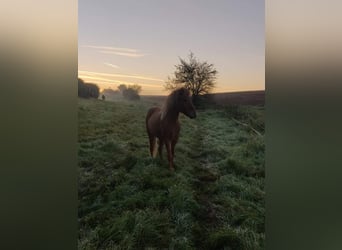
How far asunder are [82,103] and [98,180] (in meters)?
0.49

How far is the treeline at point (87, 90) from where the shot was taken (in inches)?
86.0

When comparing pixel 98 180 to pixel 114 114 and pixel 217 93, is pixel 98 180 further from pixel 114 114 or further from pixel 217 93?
pixel 217 93

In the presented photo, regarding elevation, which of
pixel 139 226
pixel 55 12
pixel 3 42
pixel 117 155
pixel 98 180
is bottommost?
pixel 139 226

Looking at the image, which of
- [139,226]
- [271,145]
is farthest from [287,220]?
[139,226]

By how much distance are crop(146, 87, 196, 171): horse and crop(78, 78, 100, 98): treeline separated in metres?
0.35

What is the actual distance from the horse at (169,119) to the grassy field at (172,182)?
0.04 metres

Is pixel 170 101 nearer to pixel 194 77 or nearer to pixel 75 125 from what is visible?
pixel 194 77

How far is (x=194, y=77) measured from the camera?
2188mm

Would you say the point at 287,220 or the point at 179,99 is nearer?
the point at 287,220

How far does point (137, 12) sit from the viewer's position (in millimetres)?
2232

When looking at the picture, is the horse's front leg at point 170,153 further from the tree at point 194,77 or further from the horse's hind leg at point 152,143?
the tree at point 194,77

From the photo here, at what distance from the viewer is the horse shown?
2248 millimetres

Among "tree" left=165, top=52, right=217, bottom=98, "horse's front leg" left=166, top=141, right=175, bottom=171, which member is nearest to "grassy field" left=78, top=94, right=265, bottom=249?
"horse's front leg" left=166, top=141, right=175, bottom=171

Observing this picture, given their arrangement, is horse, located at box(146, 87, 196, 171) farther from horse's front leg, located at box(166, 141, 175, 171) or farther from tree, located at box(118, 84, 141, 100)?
tree, located at box(118, 84, 141, 100)
